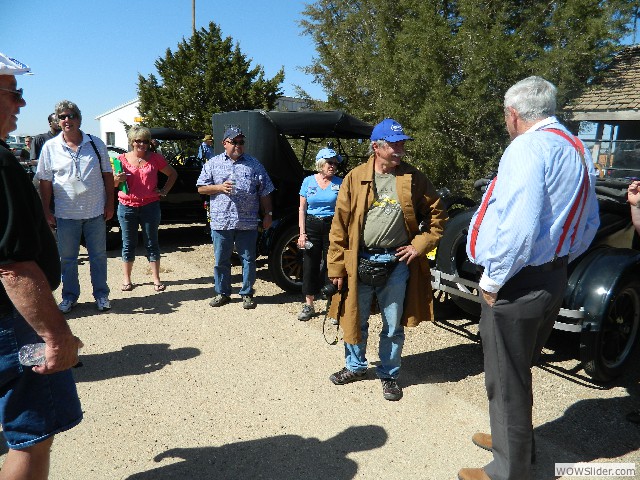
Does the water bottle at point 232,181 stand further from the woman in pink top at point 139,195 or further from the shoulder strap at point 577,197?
the shoulder strap at point 577,197

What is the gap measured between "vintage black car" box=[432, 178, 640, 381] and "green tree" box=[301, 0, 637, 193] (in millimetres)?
5731

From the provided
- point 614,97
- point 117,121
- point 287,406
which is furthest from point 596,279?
point 117,121

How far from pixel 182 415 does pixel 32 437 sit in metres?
1.50

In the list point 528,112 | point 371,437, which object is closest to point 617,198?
point 528,112

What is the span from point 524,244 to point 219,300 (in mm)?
3978

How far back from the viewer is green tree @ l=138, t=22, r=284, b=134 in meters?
22.6

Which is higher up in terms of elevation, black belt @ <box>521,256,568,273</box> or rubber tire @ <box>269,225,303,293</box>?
black belt @ <box>521,256,568,273</box>

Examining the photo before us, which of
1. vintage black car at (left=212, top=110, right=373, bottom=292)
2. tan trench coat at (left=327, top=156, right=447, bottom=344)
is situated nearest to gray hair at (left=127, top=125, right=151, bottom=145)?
vintage black car at (left=212, top=110, right=373, bottom=292)

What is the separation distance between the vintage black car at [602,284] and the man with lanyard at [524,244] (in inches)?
46.5

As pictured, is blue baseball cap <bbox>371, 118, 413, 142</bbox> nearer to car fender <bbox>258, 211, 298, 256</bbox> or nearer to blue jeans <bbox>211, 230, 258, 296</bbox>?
blue jeans <bbox>211, 230, 258, 296</bbox>

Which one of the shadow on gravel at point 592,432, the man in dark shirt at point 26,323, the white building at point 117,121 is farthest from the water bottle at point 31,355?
the white building at point 117,121

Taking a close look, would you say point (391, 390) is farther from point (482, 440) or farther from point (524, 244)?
point (524, 244)

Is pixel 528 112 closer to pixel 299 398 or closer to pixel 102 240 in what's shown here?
pixel 299 398

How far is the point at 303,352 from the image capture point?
4305 millimetres
